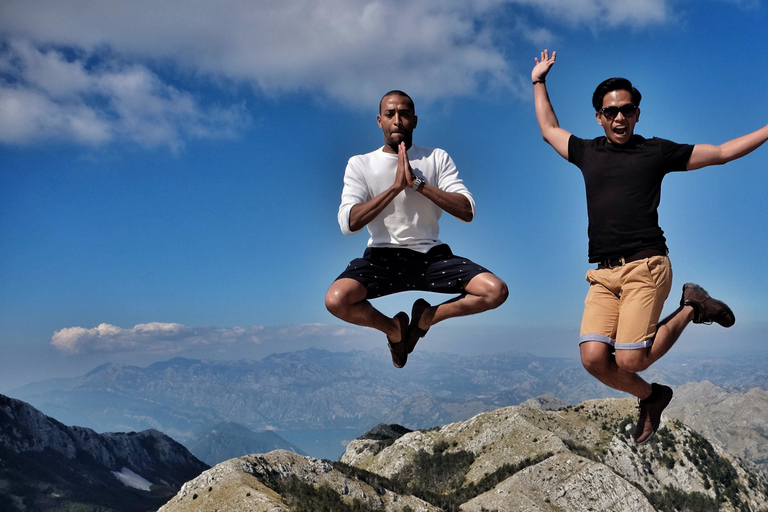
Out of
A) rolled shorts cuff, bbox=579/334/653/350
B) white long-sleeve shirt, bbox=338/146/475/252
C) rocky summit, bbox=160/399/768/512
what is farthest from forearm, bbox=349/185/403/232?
rocky summit, bbox=160/399/768/512

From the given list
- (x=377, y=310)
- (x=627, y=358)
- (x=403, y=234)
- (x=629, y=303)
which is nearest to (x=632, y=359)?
(x=627, y=358)

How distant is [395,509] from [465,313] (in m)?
88.5

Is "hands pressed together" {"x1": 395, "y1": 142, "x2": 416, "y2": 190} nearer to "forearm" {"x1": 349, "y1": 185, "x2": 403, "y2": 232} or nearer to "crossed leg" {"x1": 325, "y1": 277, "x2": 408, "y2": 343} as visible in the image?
"forearm" {"x1": 349, "y1": 185, "x2": 403, "y2": 232}

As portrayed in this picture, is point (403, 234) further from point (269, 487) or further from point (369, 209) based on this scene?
point (269, 487)

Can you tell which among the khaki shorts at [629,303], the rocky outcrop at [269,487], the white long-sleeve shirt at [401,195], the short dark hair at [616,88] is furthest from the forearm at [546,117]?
the rocky outcrop at [269,487]

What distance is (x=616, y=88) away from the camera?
8.84m

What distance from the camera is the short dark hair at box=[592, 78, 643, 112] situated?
8.82 metres

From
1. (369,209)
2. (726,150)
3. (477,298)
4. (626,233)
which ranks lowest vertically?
(477,298)

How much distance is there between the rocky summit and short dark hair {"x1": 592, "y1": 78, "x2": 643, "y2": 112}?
73.3 m

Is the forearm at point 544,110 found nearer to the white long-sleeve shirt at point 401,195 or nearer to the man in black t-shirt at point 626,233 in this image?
the man in black t-shirt at point 626,233

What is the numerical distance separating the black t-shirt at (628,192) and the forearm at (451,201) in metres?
1.88

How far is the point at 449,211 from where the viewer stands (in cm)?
955

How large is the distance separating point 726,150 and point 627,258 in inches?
83.1

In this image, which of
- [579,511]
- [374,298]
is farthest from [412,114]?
[579,511]
